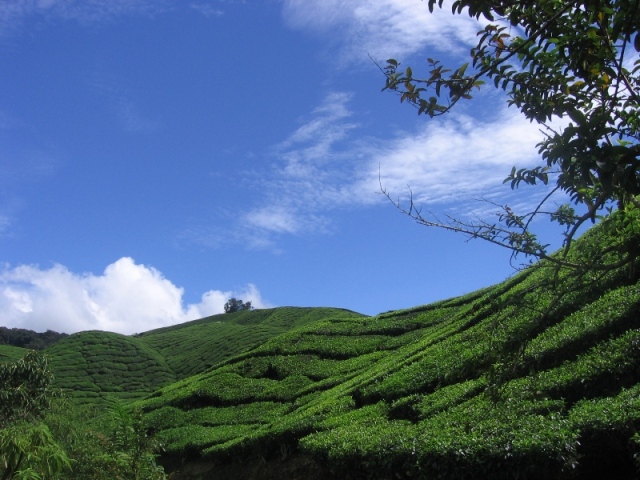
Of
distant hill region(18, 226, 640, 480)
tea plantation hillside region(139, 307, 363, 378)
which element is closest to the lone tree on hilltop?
tea plantation hillside region(139, 307, 363, 378)

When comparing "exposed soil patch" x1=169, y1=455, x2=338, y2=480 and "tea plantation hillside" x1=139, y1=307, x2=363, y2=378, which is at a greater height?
"tea plantation hillside" x1=139, y1=307, x2=363, y2=378

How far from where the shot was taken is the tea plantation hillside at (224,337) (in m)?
55.8

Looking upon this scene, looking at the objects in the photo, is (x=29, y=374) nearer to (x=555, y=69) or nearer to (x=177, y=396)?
(x=177, y=396)

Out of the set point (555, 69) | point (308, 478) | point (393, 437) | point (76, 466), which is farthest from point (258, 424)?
point (555, 69)

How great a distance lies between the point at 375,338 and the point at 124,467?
65.8 ft

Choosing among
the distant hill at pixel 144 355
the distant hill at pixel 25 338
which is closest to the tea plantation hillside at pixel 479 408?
the distant hill at pixel 144 355

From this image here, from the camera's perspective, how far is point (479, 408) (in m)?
10.8

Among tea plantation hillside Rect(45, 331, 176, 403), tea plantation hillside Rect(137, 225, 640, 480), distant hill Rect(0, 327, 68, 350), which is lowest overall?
tea plantation hillside Rect(137, 225, 640, 480)

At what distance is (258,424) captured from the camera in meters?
20.9

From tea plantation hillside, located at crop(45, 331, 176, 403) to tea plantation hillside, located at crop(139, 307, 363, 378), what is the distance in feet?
7.06

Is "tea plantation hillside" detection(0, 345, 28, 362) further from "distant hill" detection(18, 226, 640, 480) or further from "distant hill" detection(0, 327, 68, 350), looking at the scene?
"distant hill" detection(18, 226, 640, 480)

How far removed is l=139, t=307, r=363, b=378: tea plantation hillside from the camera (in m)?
55.8

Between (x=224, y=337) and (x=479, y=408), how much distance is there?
54971 millimetres

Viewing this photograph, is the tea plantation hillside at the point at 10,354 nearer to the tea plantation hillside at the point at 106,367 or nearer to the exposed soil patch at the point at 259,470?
the tea plantation hillside at the point at 106,367
